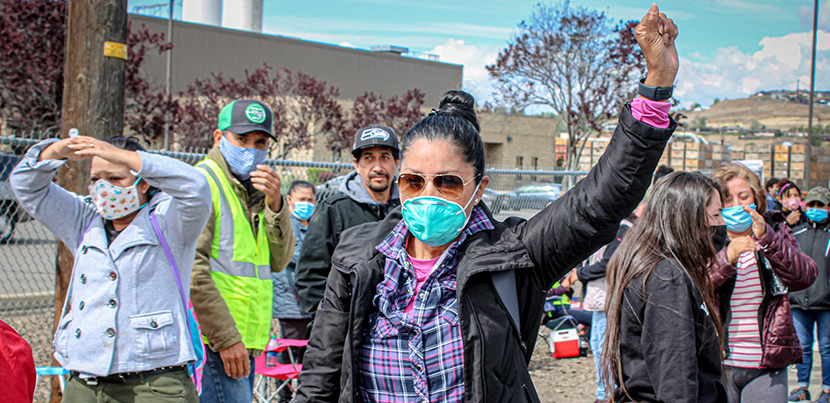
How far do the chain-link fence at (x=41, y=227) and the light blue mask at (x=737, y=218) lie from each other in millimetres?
2723

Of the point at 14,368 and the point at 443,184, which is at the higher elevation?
the point at 443,184

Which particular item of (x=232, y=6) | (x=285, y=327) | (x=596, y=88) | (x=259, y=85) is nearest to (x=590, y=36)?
(x=596, y=88)

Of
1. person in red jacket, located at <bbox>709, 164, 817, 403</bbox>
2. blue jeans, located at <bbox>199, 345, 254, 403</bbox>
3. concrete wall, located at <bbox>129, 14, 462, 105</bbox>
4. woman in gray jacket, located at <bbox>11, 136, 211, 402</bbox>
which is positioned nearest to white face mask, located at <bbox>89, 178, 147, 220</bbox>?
woman in gray jacket, located at <bbox>11, 136, 211, 402</bbox>

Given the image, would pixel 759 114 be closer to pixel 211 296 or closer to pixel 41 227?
pixel 41 227

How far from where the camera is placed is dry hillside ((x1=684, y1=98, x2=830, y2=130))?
104 m

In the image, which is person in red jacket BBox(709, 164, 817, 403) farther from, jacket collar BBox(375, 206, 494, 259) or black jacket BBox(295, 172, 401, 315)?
jacket collar BBox(375, 206, 494, 259)

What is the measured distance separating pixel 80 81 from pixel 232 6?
46.5 m

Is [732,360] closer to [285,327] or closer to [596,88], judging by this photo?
[285,327]

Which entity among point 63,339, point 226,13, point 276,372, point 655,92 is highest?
point 226,13

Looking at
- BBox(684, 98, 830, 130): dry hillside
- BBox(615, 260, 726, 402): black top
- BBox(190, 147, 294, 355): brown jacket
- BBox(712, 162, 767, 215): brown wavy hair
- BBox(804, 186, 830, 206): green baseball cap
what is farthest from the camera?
BBox(684, 98, 830, 130): dry hillside

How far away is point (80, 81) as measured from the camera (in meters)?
4.68

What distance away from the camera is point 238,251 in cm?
390

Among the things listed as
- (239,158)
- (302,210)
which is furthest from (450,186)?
(302,210)

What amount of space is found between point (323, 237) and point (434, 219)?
244 cm
